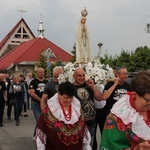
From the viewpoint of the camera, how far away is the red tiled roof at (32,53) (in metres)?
44.5

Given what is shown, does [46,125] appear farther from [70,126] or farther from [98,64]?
[98,64]

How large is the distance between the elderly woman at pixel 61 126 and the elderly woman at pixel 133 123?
1189 mm

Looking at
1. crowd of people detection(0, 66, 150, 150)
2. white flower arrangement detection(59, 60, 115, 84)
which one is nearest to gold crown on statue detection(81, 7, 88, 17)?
crowd of people detection(0, 66, 150, 150)

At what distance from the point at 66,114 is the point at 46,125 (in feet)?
0.82

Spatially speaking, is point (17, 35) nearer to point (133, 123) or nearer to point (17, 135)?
point (17, 135)

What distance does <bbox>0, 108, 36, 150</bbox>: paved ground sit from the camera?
7.06m

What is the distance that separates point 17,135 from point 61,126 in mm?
4936

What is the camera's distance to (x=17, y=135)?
325 inches

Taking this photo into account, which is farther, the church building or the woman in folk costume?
the church building

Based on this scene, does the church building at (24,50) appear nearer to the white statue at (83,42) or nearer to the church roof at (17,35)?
the church roof at (17,35)

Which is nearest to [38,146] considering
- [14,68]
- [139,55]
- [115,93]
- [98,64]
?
[98,64]

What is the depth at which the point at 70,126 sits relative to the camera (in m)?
3.60

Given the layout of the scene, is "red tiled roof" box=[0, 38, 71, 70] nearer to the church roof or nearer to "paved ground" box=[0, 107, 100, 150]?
the church roof

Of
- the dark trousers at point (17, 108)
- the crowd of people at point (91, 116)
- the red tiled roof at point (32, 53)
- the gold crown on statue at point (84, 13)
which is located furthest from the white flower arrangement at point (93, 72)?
the red tiled roof at point (32, 53)
